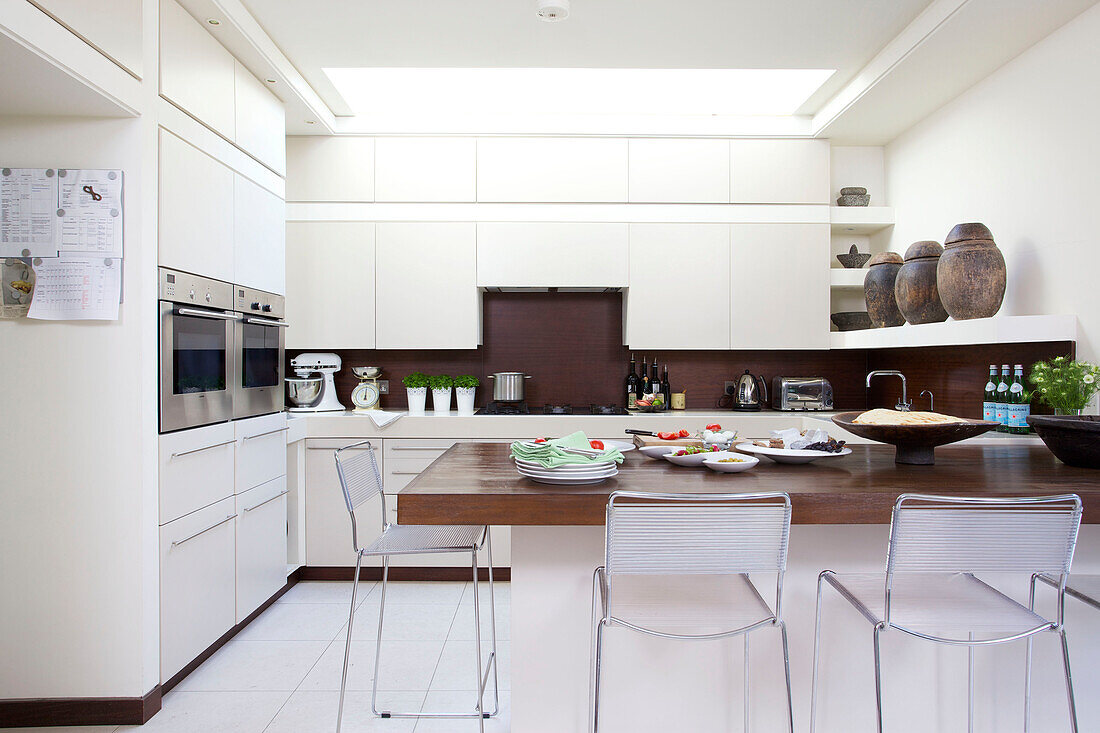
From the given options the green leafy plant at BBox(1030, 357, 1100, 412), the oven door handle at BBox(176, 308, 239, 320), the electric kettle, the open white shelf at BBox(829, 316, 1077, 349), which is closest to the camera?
the green leafy plant at BBox(1030, 357, 1100, 412)

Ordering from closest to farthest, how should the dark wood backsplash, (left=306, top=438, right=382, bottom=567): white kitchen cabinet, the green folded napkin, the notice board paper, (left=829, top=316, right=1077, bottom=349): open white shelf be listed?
the green folded napkin < the notice board paper < (left=829, top=316, right=1077, bottom=349): open white shelf < (left=306, top=438, right=382, bottom=567): white kitchen cabinet < the dark wood backsplash

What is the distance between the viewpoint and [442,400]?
162 inches

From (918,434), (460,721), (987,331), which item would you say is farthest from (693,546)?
(987,331)

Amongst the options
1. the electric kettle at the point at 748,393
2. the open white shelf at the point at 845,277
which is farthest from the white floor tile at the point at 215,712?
the open white shelf at the point at 845,277

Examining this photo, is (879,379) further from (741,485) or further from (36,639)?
(36,639)

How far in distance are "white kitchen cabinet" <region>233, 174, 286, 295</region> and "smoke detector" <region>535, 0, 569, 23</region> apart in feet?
4.86

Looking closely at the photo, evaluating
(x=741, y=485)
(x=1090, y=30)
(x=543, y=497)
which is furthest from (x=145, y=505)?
(x=1090, y=30)

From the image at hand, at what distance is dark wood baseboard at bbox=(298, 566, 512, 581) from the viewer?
3869 mm

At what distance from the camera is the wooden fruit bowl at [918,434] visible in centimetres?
195

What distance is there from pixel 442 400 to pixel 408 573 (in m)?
0.99

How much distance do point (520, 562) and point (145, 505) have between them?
132 cm

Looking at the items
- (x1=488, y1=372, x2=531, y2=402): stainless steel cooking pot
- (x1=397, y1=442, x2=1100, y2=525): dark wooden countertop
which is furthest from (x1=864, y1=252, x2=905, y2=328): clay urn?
(x1=488, y1=372, x2=531, y2=402): stainless steel cooking pot

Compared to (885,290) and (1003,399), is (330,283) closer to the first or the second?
(885,290)

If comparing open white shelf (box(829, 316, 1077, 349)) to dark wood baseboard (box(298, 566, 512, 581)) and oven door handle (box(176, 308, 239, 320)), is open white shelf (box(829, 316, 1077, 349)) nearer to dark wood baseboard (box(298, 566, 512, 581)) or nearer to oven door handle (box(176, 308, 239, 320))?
dark wood baseboard (box(298, 566, 512, 581))
